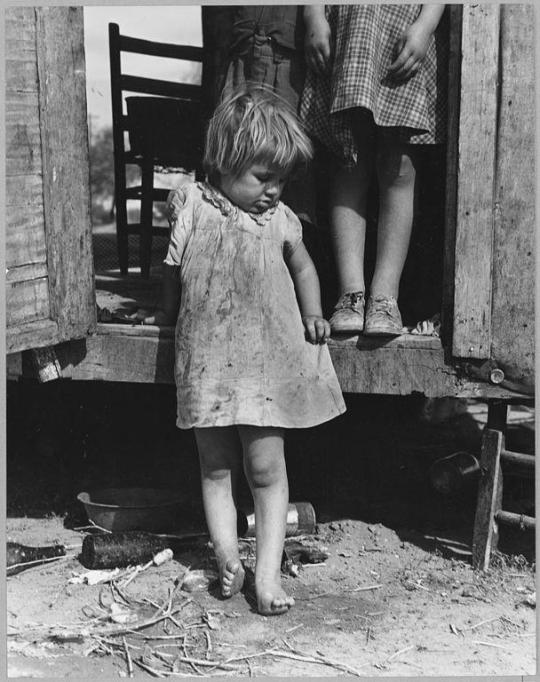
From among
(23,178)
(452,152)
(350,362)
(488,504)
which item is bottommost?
(488,504)

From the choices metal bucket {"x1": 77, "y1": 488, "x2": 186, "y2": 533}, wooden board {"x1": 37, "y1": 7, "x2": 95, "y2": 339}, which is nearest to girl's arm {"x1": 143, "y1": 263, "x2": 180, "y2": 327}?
wooden board {"x1": 37, "y1": 7, "x2": 95, "y2": 339}

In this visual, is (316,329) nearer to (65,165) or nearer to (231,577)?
(231,577)

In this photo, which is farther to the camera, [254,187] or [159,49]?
[159,49]

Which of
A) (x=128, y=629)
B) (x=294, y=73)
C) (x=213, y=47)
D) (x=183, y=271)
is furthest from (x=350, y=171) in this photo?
(x=128, y=629)

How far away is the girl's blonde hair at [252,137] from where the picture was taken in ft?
11.8

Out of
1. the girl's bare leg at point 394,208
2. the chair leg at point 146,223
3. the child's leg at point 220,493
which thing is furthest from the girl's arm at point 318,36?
the chair leg at point 146,223

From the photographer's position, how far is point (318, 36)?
3988 millimetres

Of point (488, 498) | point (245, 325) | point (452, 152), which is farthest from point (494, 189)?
point (488, 498)

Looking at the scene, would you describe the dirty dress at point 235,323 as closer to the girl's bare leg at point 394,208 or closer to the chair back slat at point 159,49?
the girl's bare leg at point 394,208

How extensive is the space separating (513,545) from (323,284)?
1497 mm

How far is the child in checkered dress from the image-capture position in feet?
12.5

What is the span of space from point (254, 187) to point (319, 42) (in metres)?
0.75

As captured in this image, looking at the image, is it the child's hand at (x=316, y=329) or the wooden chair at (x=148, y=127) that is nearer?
the child's hand at (x=316, y=329)

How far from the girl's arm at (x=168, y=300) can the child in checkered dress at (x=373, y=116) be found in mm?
628
